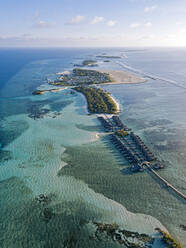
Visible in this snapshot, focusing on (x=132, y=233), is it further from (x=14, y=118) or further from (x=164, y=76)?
(x=164, y=76)

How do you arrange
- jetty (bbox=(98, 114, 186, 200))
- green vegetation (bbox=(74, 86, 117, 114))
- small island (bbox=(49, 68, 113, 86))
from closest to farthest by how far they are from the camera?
1. jetty (bbox=(98, 114, 186, 200))
2. green vegetation (bbox=(74, 86, 117, 114))
3. small island (bbox=(49, 68, 113, 86))

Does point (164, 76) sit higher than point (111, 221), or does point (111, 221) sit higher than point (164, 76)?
point (164, 76)

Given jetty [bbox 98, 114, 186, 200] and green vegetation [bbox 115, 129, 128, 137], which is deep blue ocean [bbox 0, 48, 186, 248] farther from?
green vegetation [bbox 115, 129, 128, 137]

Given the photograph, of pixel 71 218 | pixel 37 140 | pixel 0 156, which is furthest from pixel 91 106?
pixel 71 218

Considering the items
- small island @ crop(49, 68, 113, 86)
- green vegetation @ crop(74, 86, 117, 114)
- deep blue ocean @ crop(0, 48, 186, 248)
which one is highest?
small island @ crop(49, 68, 113, 86)

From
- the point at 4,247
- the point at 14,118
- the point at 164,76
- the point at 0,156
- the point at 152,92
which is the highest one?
the point at 164,76

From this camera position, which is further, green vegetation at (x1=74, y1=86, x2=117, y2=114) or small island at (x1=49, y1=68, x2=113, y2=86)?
small island at (x1=49, y1=68, x2=113, y2=86)

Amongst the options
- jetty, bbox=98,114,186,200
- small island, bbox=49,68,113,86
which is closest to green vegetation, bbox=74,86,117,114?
jetty, bbox=98,114,186,200

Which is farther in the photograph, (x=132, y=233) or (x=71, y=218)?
(x=71, y=218)

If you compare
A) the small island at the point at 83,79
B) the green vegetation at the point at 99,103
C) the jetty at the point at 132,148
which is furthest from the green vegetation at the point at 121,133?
the small island at the point at 83,79
